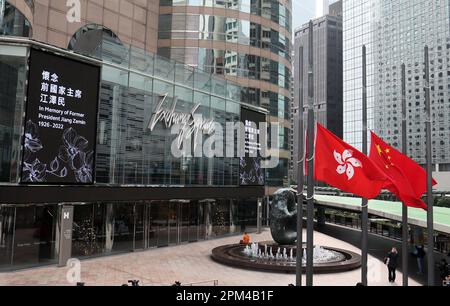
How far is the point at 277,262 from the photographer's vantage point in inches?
943

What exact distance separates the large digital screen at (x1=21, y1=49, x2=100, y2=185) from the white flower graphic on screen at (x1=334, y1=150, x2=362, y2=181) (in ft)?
52.4

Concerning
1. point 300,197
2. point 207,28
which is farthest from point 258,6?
point 300,197

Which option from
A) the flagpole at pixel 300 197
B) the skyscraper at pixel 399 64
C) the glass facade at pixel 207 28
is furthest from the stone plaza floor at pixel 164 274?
the skyscraper at pixel 399 64

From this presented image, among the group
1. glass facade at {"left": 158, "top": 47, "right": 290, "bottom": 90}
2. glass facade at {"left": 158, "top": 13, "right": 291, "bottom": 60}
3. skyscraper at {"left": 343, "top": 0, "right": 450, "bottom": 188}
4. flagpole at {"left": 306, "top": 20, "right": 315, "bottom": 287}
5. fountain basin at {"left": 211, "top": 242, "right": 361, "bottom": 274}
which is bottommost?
fountain basin at {"left": 211, "top": 242, "right": 361, "bottom": 274}

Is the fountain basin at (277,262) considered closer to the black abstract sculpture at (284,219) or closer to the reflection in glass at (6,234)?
the black abstract sculpture at (284,219)

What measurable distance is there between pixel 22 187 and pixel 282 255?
14940 millimetres

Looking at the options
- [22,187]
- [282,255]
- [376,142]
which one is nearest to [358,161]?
[376,142]

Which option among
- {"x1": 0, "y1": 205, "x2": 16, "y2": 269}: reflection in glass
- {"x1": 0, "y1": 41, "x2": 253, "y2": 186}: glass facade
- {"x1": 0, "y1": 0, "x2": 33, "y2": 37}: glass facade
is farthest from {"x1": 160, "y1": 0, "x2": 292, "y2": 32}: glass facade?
{"x1": 0, "y1": 205, "x2": 16, "y2": 269}: reflection in glass

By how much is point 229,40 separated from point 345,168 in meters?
38.8

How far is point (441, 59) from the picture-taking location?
130875 millimetres

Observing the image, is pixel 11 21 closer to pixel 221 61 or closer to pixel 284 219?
pixel 284 219

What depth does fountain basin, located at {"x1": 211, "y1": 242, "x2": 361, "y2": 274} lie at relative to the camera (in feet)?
74.0

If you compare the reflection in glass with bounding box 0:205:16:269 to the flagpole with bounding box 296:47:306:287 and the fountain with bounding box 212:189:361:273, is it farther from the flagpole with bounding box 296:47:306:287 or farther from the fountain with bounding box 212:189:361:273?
the flagpole with bounding box 296:47:306:287

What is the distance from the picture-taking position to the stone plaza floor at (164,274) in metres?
19.8
